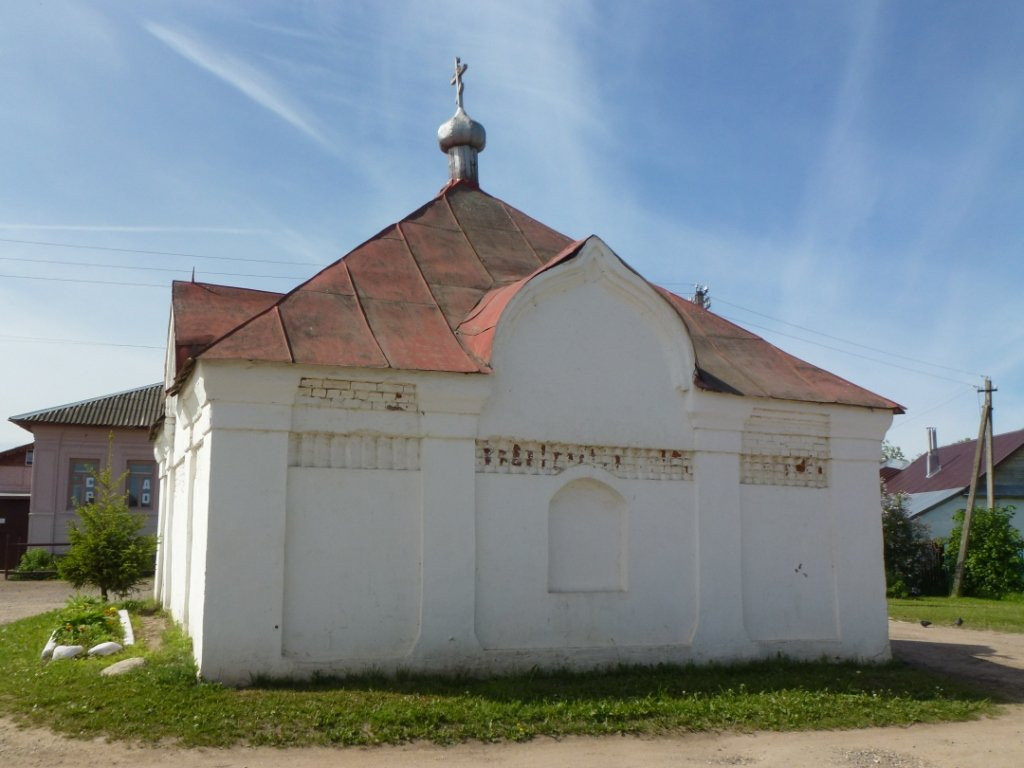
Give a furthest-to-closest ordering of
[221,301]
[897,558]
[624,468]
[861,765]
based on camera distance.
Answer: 1. [897,558]
2. [221,301]
3. [624,468]
4. [861,765]

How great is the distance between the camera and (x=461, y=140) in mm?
13391

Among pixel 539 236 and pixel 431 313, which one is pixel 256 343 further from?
pixel 539 236

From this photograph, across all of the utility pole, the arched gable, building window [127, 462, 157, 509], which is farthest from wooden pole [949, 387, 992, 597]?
building window [127, 462, 157, 509]

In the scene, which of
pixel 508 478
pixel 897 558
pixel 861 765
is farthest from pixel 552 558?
pixel 897 558

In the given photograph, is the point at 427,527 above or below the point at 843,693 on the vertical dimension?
above

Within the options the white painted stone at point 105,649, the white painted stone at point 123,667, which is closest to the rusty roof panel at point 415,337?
the white painted stone at point 123,667

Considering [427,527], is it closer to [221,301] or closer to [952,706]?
[221,301]

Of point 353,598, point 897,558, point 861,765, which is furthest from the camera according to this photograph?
point 897,558

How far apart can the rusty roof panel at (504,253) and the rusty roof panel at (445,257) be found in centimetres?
12

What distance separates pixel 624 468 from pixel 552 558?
4.06 ft

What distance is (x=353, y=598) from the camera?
854 centimetres

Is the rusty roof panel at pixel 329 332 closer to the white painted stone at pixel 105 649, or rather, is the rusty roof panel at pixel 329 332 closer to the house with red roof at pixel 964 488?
the white painted stone at pixel 105 649

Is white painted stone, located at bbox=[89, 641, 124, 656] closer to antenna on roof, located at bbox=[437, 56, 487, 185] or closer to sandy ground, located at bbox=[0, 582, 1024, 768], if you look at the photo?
sandy ground, located at bbox=[0, 582, 1024, 768]

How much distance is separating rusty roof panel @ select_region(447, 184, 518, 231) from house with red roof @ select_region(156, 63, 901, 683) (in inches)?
8.7
